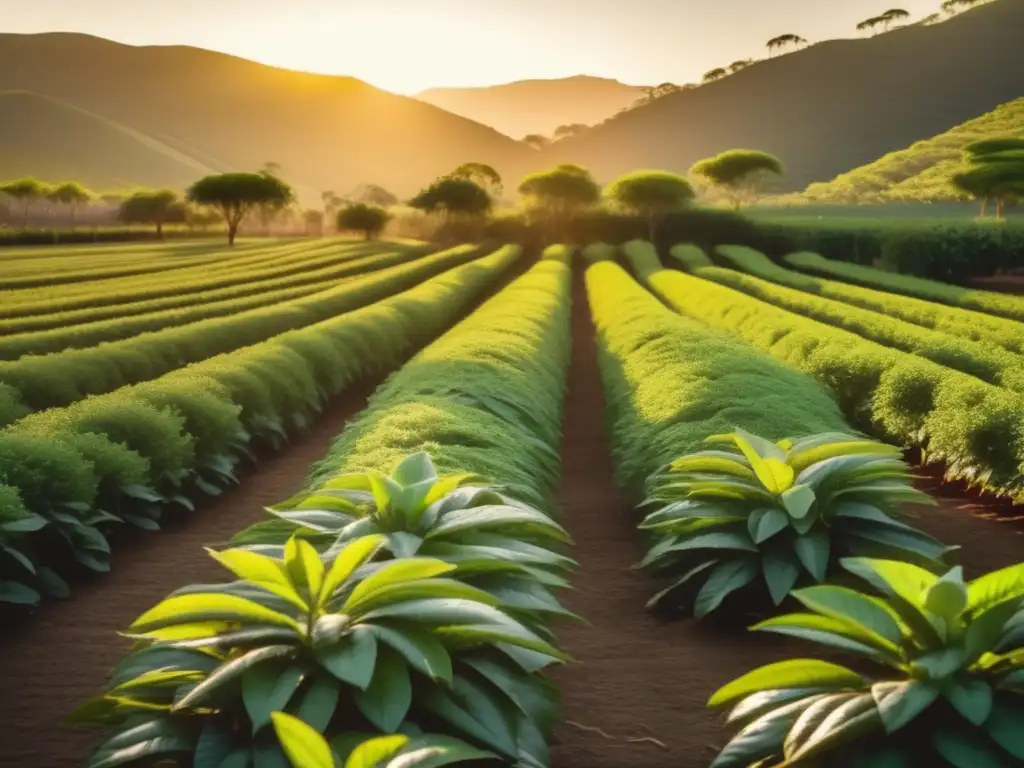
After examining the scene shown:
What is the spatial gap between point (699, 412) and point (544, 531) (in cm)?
378

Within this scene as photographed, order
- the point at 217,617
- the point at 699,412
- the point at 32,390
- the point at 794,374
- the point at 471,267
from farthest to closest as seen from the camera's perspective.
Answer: the point at 471,267
the point at 32,390
the point at 794,374
the point at 699,412
the point at 217,617

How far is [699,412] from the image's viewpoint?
768 centimetres

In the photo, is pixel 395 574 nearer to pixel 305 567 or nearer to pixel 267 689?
pixel 305 567

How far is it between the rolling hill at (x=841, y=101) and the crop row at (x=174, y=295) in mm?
109149

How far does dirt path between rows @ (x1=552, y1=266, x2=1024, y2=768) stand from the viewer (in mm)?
4137

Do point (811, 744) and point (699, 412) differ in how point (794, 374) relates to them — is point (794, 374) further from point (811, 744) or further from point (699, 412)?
point (811, 744)

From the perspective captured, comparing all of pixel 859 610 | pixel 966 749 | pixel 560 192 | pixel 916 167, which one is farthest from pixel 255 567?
pixel 916 167

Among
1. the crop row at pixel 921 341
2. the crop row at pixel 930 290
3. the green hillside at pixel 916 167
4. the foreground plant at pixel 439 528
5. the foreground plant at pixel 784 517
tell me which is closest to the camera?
the foreground plant at pixel 439 528

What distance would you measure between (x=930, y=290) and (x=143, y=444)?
65.6ft

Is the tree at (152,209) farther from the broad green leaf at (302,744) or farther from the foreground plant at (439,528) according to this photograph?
the broad green leaf at (302,744)

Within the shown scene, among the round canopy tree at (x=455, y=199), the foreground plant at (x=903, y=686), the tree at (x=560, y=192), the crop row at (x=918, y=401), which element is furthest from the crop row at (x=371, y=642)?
the round canopy tree at (x=455, y=199)

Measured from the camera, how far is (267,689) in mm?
2824

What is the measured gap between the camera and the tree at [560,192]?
6431 centimetres

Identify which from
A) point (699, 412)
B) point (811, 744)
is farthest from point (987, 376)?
point (811, 744)
